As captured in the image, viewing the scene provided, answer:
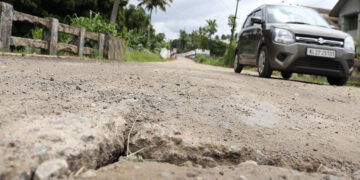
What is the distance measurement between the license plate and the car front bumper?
5 cm

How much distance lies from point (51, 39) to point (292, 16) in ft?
16.7

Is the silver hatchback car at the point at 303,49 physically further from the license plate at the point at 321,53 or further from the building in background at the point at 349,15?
the building in background at the point at 349,15

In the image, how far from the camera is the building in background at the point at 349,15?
20.9m

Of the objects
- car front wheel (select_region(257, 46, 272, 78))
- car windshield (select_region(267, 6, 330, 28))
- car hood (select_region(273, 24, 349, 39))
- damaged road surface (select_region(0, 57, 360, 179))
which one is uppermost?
car windshield (select_region(267, 6, 330, 28))

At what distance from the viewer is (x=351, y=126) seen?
2.31 m

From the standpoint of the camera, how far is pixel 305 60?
5.48m

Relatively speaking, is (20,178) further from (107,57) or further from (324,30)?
(107,57)

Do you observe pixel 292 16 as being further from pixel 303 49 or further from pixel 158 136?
pixel 158 136

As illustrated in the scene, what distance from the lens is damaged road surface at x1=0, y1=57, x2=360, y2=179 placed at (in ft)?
3.81

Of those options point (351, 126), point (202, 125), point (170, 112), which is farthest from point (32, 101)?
point (351, 126)

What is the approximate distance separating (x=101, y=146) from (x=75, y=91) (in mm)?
1027

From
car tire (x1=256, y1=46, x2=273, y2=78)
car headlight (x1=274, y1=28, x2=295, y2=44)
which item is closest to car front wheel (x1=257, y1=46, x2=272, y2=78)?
car tire (x1=256, y1=46, x2=273, y2=78)

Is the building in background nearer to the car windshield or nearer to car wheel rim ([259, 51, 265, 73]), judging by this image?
the car windshield

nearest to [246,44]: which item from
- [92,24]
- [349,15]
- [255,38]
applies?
[255,38]
